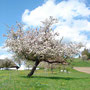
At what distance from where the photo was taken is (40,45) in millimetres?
24438

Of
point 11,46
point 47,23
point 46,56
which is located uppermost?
point 47,23

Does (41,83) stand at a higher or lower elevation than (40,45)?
lower

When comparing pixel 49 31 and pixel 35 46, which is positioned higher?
pixel 49 31

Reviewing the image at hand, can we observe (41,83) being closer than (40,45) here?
Yes

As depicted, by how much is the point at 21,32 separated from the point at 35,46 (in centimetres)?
324

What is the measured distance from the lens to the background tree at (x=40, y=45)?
23781 millimetres

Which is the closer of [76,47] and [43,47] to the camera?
[43,47]

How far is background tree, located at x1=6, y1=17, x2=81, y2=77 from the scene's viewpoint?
936 inches

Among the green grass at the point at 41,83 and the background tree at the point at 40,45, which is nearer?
the green grass at the point at 41,83

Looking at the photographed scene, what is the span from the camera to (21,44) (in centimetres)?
2369

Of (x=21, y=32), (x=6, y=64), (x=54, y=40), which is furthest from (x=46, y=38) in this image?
(x=6, y=64)

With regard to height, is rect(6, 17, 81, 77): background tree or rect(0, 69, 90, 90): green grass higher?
rect(6, 17, 81, 77): background tree

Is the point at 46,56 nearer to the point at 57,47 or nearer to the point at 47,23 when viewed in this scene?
the point at 57,47

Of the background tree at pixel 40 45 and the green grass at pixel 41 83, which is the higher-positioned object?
the background tree at pixel 40 45
